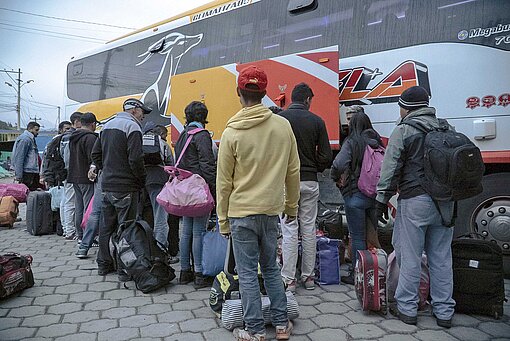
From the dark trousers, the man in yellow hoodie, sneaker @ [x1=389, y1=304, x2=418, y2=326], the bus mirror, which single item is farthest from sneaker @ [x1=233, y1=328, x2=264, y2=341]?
the dark trousers

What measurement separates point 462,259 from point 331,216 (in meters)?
1.81

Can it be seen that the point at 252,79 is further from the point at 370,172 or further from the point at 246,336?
the point at 246,336

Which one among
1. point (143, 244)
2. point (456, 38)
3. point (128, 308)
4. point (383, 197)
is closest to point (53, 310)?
point (128, 308)

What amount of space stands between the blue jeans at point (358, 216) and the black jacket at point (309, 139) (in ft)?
1.41

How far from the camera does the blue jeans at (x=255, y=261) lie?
2617 mm

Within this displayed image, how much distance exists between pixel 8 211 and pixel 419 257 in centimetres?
694

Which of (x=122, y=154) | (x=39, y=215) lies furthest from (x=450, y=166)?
(x=39, y=215)

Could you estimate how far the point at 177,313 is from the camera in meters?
3.27

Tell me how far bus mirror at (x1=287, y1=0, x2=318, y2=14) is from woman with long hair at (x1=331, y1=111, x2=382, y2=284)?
92.0 inches

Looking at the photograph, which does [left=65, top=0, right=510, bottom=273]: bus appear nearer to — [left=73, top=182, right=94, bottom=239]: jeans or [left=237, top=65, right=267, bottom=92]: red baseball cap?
[left=73, top=182, right=94, bottom=239]: jeans

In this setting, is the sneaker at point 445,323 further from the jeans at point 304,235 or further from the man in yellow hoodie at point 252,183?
the man in yellow hoodie at point 252,183

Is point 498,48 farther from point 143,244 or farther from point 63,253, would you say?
point 63,253

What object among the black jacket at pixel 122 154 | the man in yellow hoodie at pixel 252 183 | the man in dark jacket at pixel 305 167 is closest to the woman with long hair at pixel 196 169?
the black jacket at pixel 122 154

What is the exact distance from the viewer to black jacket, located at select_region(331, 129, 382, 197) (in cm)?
372
